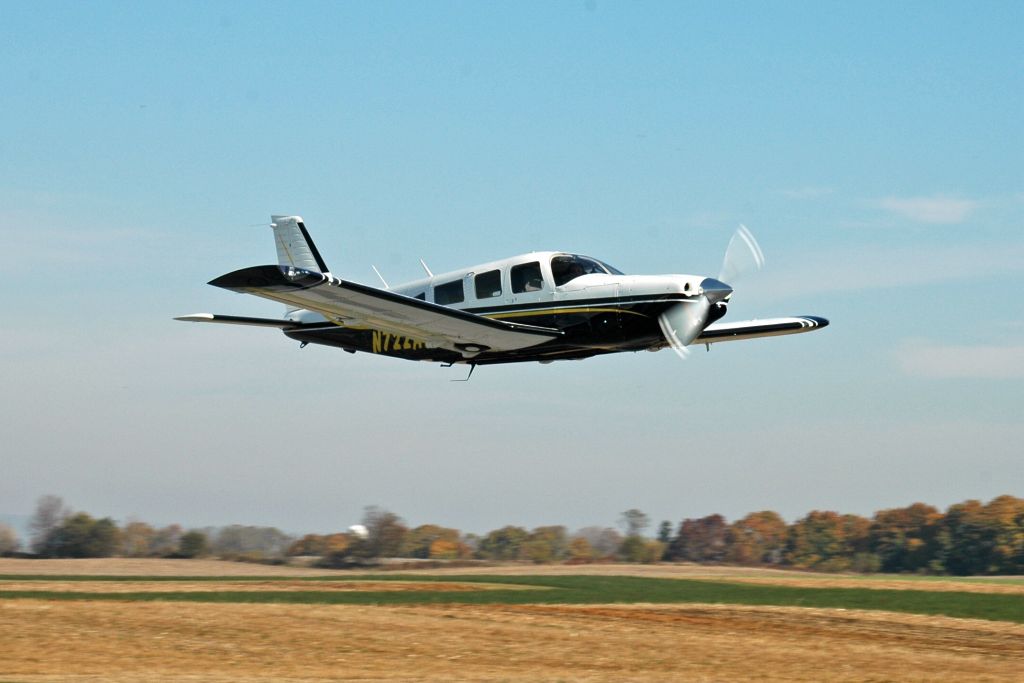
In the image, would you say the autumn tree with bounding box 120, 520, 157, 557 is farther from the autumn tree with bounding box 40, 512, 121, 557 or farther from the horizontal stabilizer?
the horizontal stabilizer

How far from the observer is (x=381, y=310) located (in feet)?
75.3

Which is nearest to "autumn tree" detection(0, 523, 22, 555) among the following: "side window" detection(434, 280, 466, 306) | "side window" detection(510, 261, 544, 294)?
"side window" detection(434, 280, 466, 306)

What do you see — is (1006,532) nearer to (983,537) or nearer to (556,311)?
(983,537)

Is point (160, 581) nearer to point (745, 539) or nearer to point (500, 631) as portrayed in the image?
point (500, 631)

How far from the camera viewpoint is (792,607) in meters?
29.1

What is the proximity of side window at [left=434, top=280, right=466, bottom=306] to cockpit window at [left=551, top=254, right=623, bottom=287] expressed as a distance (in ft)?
7.04

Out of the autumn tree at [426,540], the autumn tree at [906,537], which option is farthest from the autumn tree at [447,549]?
the autumn tree at [906,537]

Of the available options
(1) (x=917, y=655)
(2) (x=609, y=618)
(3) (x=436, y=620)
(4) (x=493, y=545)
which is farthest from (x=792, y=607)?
(4) (x=493, y=545)

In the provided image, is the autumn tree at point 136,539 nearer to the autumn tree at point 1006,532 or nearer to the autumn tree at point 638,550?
the autumn tree at point 638,550

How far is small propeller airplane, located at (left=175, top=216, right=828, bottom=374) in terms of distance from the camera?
882 inches

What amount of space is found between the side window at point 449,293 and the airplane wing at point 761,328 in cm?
603

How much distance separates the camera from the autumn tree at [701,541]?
5403cm

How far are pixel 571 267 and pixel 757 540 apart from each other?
42103mm

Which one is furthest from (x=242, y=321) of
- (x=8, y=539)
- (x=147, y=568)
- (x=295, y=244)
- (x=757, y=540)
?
(x=757, y=540)
